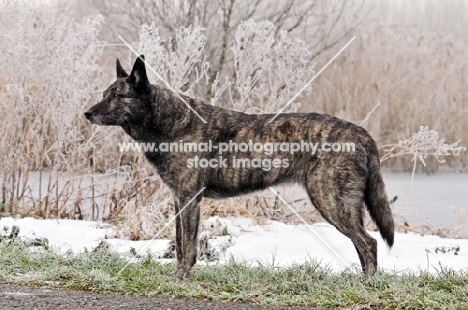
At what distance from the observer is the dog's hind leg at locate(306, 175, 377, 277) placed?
196 inches

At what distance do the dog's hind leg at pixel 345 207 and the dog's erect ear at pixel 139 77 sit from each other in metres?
A: 1.44

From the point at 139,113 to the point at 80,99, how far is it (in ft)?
8.82

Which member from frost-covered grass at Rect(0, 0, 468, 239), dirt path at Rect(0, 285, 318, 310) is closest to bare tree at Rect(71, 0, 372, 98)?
frost-covered grass at Rect(0, 0, 468, 239)

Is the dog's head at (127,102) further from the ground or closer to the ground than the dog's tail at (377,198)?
further from the ground

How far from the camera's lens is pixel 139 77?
5.21 m

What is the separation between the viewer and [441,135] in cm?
1189

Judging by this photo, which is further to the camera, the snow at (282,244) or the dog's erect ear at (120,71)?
the snow at (282,244)

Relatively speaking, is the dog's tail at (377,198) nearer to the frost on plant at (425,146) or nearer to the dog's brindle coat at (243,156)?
the dog's brindle coat at (243,156)

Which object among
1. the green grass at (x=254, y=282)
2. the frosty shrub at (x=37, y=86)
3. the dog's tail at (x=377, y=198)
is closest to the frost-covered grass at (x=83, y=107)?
the frosty shrub at (x=37, y=86)

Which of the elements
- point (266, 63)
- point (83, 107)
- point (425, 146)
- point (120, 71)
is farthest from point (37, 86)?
point (425, 146)

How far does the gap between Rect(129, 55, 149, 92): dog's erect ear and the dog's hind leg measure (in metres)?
1.44

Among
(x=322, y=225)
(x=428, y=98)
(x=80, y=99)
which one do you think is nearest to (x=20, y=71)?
(x=80, y=99)

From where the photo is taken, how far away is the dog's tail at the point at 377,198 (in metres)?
5.07

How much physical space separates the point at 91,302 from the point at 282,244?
7.59ft
